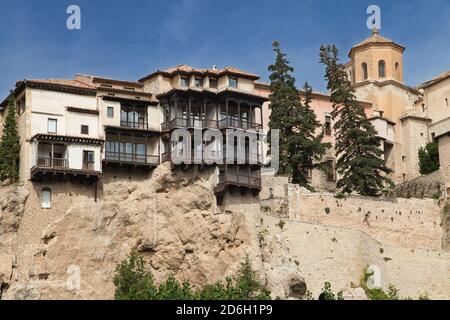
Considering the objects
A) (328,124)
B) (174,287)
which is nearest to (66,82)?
(174,287)

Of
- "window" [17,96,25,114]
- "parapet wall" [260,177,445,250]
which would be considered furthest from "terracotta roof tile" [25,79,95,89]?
"parapet wall" [260,177,445,250]

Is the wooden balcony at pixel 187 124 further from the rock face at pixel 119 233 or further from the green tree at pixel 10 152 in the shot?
the green tree at pixel 10 152

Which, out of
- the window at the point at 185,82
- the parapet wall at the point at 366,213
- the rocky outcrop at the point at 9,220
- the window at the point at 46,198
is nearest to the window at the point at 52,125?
the window at the point at 46,198

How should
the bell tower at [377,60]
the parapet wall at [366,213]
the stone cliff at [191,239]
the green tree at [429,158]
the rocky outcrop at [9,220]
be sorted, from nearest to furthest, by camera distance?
the rocky outcrop at [9,220], the stone cliff at [191,239], the parapet wall at [366,213], the green tree at [429,158], the bell tower at [377,60]

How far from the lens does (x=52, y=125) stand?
178ft

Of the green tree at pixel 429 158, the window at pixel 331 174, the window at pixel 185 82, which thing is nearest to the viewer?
the window at pixel 185 82

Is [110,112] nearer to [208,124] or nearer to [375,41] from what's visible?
[208,124]

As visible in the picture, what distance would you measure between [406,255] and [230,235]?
1122 centimetres

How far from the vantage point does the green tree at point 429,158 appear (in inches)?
2972

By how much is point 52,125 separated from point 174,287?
11201mm

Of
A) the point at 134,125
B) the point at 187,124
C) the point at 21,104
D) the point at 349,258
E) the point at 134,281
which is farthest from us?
the point at 349,258

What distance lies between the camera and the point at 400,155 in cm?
7756

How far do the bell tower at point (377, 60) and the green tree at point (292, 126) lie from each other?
15.1m

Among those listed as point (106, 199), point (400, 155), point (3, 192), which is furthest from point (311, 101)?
point (3, 192)
